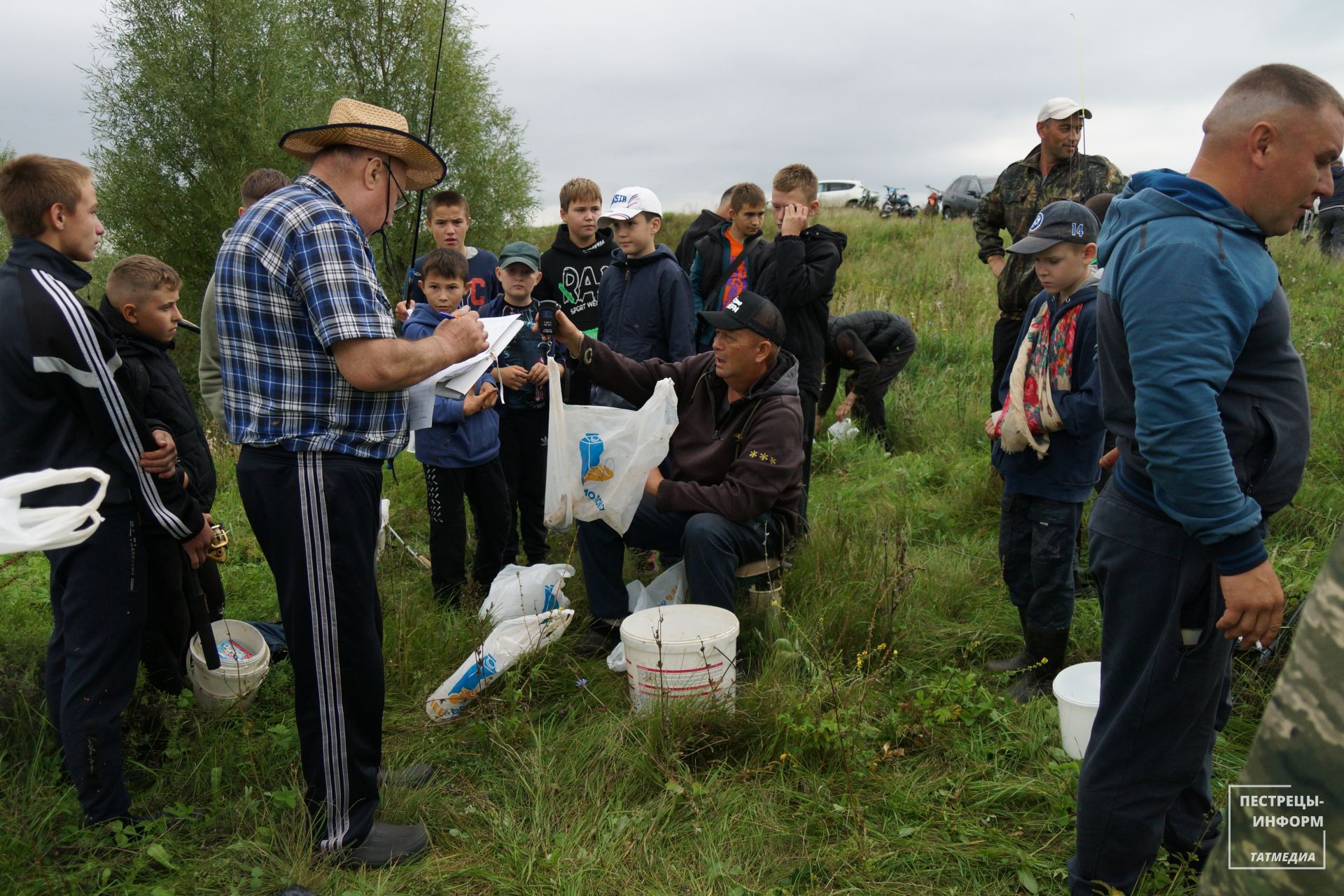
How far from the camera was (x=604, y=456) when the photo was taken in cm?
366

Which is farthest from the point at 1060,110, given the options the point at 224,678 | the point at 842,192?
the point at 842,192

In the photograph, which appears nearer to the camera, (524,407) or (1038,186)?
(524,407)

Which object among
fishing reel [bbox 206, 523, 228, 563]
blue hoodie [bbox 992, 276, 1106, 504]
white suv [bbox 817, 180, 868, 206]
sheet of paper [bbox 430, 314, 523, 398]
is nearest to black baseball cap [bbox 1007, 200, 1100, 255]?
blue hoodie [bbox 992, 276, 1106, 504]

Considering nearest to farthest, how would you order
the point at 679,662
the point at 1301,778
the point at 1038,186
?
1. the point at 1301,778
2. the point at 679,662
3. the point at 1038,186

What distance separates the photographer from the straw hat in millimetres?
2445

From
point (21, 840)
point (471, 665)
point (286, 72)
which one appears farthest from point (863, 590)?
point (286, 72)

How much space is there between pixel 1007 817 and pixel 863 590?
125 cm

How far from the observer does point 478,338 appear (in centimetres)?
258

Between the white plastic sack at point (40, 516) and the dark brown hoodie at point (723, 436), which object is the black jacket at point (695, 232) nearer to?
the dark brown hoodie at point (723, 436)

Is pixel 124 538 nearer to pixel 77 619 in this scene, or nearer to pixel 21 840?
pixel 77 619

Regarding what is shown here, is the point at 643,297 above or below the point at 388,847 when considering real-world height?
above

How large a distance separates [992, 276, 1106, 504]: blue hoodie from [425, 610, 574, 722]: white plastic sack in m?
1.97

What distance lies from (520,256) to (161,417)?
2.08 meters

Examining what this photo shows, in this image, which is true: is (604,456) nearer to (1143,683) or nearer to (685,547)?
(685,547)
